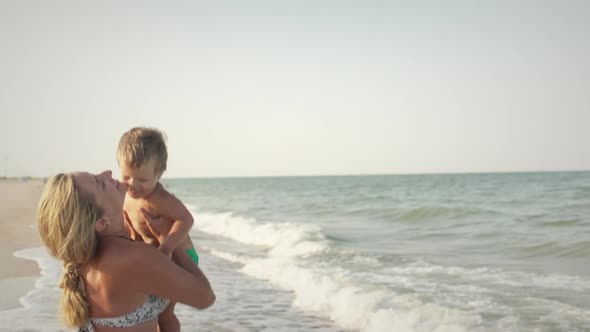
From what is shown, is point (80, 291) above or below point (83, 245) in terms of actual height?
below

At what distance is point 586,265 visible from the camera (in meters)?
11.4

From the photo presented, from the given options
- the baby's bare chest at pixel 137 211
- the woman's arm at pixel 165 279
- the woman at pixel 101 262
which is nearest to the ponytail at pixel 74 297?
the woman at pixel 101 262

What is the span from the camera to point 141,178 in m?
3.32

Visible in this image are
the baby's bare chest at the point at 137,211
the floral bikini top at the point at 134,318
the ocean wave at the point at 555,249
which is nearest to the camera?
the floral bikini top at the point at 134,318

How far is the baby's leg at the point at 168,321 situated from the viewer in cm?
323

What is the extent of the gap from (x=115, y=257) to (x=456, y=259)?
10822 millimetres

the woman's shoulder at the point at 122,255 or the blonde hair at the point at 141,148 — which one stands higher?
the blonde hair at the point at 141,148

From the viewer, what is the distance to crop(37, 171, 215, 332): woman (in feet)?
7.96

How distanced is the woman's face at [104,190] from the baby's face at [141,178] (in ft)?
1.98

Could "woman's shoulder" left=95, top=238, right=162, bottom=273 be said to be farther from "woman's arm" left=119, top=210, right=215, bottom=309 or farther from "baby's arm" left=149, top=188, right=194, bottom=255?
"baby's arm" left=149, top=188, right=194, bottom=255

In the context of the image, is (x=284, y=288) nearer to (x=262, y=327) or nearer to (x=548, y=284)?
(x=262, y=327)

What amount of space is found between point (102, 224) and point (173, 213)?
78cm

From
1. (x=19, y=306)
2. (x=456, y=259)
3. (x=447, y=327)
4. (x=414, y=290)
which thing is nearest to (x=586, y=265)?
(x=456, y=259)

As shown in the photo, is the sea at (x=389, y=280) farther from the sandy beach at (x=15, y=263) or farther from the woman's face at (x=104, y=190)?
the woman's face at (x=104, y=190)
